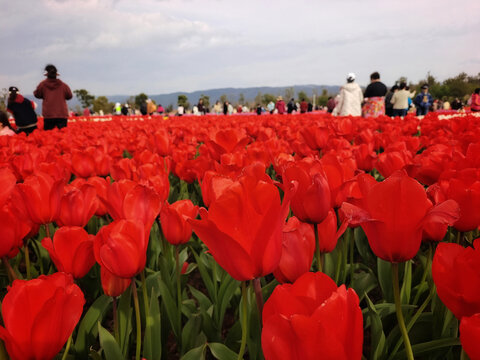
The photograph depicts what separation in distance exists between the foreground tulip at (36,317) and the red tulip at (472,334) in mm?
795

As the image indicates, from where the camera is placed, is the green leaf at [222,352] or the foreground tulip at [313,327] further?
the green leaf at [222,352]

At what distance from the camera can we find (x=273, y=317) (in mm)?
A: 615

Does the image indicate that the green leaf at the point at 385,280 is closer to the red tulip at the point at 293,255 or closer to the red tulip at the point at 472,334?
the red tulip at the point at 293,255

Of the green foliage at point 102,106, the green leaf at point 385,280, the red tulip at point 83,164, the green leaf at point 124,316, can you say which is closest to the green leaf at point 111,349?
the green leaf at point 124,316

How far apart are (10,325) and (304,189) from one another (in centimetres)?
86

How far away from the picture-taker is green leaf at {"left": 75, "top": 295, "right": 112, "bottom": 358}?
1.41 metres

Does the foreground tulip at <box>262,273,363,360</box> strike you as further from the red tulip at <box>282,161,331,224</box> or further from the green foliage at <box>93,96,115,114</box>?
the green foliage at <box>93,96,115,114</box>

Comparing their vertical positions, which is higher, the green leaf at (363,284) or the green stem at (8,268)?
the green stem at (8,268)

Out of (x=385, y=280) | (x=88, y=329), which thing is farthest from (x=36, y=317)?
(x=385, y=280)

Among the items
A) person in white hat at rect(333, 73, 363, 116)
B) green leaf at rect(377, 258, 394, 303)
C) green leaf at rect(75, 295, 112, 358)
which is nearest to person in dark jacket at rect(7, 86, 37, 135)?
person in white hat at rect(333, 73, 363, 116)

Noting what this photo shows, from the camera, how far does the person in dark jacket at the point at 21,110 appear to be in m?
8.86

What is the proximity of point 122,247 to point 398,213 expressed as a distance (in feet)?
2.36

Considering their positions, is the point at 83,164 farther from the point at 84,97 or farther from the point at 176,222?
the point at 84,97

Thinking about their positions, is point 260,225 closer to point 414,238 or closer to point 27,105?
point 414,238
